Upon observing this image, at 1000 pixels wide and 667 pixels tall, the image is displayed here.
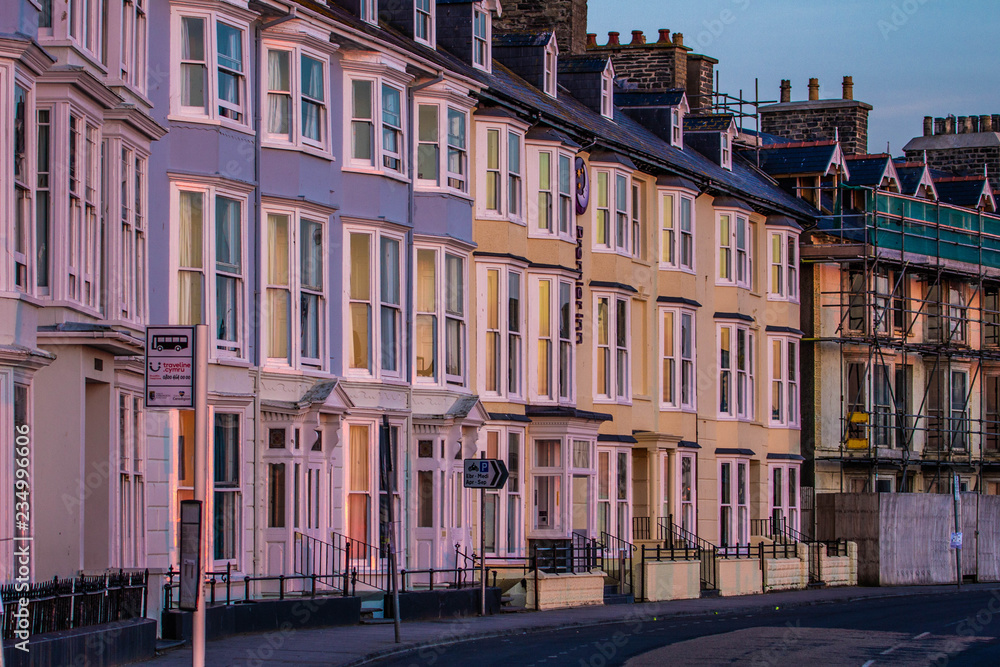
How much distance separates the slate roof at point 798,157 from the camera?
5359 centimetres

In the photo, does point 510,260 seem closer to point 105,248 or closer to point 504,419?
point 504,419

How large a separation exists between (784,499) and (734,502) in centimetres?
313

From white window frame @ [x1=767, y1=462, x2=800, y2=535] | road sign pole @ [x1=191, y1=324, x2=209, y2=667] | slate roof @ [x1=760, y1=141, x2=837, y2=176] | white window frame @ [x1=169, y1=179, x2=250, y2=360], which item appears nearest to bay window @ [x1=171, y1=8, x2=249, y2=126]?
white window frame @ [x1=169, y1=179, x2=250, y2=360]

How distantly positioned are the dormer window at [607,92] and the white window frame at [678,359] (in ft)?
17.5

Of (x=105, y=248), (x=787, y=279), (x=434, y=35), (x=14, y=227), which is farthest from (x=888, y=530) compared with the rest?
(x=14, y=227)

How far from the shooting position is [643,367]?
42781mm

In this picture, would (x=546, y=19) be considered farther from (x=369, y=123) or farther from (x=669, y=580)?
(x=369, y=123)

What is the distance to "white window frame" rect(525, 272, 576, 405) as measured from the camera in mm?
37531

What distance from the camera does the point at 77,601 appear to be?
18.9 m

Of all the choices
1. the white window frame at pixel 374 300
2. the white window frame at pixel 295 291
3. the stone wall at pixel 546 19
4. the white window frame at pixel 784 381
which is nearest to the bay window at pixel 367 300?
the white window frame at pixel 374 300

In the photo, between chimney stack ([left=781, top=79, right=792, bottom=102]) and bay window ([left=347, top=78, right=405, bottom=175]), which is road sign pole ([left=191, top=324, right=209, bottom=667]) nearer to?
bay window ([left=347, top=78, right=405, bottom=175])

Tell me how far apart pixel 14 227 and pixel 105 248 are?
335cm

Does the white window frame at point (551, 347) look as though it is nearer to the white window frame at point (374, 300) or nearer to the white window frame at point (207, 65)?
the white window frame at point (374, 300)

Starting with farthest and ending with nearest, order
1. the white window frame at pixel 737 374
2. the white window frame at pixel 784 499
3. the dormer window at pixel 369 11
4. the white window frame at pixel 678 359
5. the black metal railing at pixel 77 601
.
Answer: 1. the white window frame at pixel 784 499
2. the white window frame at pixel 737 374
3. the white window frame at pixel 678 359
4. the dormer window at pixel 369 11
5. the black metal railing at pixel 77 601
